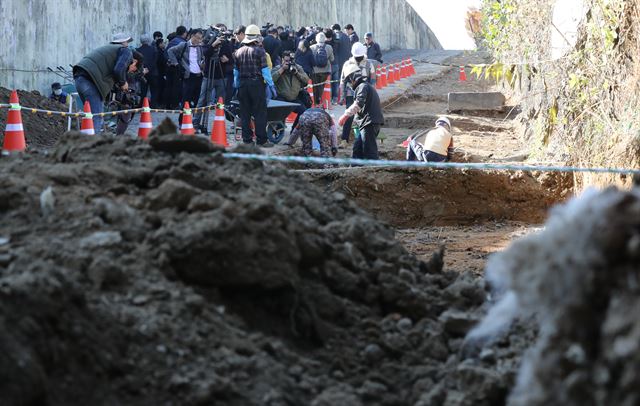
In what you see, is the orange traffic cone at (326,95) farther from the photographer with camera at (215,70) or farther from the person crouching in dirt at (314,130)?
the person crouching in dirt at (314,130)

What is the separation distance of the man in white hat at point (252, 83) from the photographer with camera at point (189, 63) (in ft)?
6.55

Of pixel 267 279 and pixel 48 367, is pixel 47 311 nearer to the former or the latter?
pixel 48 367

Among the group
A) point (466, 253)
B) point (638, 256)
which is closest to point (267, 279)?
point (638, 256)

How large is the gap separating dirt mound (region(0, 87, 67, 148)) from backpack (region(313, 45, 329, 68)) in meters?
6.50

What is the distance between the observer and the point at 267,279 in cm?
470

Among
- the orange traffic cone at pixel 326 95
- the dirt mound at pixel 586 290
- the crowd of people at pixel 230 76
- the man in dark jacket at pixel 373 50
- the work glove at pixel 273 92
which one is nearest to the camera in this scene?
the dirt mound at pixel 586 290

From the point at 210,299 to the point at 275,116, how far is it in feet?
37.8

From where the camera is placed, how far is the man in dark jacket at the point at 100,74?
40.8 ft

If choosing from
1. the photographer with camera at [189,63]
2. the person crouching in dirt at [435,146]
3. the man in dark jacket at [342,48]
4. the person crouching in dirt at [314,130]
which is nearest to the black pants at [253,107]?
the person crouching in dirt at [314,130]

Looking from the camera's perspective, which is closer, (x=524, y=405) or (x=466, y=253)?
(x=524, y=405)

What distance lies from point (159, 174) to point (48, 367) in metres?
1.93

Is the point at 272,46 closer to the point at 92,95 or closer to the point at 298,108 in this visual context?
the point at 298,108

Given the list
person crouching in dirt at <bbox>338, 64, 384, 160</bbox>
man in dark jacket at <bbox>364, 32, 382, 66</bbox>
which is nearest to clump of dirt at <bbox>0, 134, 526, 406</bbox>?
person crouching in dirt at <bbox>338, 64, 384, 160</bbox>

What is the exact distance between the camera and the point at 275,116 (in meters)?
16.0
